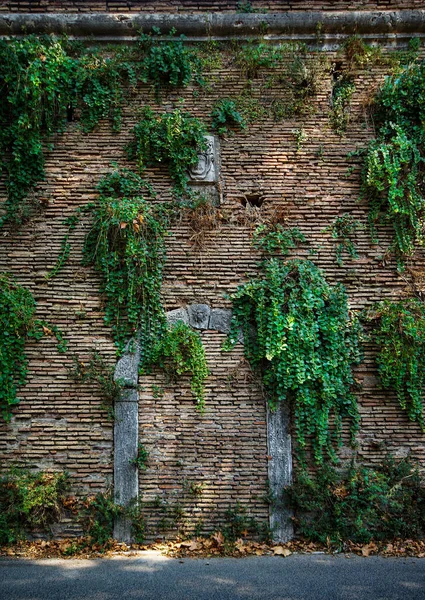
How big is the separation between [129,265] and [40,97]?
2.53m

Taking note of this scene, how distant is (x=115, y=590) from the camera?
4.61m

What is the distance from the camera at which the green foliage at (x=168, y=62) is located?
280 inches

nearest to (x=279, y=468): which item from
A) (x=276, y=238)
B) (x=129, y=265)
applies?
(x=276, y=238)

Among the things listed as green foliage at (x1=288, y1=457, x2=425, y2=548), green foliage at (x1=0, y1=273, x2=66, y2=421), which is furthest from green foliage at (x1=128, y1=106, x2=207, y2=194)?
green foliage at (x1=288, y1=457, x2=425, y2=548)

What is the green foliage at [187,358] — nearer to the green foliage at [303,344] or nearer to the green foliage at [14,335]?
the green foliage at [303,344]

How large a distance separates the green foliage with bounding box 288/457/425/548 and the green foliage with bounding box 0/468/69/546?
8.95 ft

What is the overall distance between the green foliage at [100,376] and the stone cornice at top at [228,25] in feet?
14.8

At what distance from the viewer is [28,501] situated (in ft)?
19.4

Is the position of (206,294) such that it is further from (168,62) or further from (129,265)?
(168,62)

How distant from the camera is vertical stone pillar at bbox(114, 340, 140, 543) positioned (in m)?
6.13

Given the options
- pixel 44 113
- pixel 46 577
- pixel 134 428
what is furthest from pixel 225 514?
pixel 44 113

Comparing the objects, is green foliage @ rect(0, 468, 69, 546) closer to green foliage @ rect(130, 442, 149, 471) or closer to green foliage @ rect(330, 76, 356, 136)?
green foliage @ rect(130, 442, 149, 471)

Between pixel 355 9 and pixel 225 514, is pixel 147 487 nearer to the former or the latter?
pixel 225 514

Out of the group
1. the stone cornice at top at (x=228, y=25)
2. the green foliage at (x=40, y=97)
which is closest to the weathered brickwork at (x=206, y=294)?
the green foliage at (x=40, y=97)
